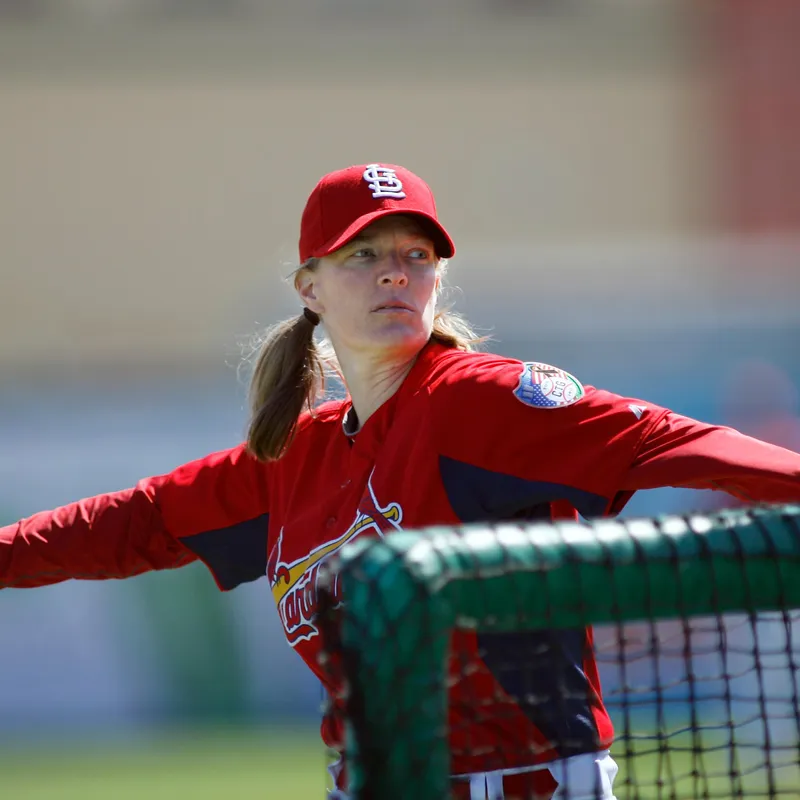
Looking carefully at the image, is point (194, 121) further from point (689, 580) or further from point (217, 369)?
point (689, 580)

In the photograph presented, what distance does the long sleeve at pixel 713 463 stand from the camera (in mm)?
2186

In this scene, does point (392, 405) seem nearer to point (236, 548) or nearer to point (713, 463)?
point (236, 548)

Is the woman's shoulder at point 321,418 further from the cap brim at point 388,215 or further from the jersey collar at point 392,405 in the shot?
the cap brim at point 388,215

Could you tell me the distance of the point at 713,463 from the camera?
2.26m

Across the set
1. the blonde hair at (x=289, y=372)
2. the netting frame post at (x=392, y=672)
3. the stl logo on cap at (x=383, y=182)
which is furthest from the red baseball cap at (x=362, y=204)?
the netting frame post at (x=392, y=672)

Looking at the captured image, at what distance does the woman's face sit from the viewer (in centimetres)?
302

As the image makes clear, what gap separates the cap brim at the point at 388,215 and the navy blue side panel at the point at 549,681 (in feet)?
3.17

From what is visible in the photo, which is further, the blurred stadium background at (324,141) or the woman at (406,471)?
the blurred stadium background at (324,141)

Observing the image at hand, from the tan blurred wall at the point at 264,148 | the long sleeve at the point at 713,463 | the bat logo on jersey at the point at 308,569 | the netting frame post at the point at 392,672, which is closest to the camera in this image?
the netting frame post at the point at 392,672

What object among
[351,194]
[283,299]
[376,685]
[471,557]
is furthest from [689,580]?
[283,299]

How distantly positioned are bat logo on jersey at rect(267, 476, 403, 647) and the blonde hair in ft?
0.90

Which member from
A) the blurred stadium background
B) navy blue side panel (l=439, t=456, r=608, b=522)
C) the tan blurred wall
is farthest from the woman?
the tan blurred wall

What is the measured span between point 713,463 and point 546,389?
16.3 inches

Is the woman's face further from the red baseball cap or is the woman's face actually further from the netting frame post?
the netting frame post
